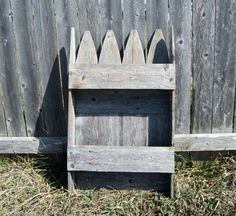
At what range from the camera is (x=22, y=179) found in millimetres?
3602

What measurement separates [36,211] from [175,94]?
155cm

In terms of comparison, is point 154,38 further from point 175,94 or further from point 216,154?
point 216,154

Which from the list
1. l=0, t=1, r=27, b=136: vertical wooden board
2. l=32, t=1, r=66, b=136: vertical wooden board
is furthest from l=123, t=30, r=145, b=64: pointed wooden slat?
l=0, t=1, r=27, b=136: vertical wooden board

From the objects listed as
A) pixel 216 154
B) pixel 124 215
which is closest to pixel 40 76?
pixel 124 215

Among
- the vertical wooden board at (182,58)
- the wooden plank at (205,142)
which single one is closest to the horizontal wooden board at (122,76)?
the vertical wooden board at (182,58)

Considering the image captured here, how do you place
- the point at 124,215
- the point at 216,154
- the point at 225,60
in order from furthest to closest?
the point at 216,154 < the point at 225,60 < the point at 124,215

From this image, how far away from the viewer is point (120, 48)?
346 cm

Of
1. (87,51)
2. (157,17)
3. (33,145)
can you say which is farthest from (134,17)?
(33,145)

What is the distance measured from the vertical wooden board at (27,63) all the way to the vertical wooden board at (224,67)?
1.58 metres

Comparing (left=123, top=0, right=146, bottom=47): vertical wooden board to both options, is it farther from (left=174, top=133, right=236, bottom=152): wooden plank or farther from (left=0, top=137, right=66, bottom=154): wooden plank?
(left=0, top=137, right=66, bottom=154): wooden plank

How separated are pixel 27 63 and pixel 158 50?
1160 mm

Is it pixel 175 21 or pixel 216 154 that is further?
pixel 216 154

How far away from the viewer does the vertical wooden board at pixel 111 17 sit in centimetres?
333

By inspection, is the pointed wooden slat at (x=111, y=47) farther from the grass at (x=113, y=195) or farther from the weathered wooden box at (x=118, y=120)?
the grass at (x=113, y=195)
